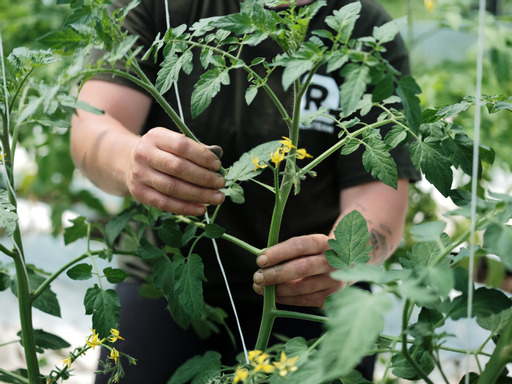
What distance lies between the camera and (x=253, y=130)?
1.17 m

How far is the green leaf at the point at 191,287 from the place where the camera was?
69cm

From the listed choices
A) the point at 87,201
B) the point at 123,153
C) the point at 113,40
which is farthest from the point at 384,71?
the point at 87,201

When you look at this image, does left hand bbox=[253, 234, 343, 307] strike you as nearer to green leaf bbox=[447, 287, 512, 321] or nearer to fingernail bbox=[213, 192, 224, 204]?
fingernail bbox=[213, 192, 224, 204]

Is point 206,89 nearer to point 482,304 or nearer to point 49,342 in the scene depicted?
point 482,304

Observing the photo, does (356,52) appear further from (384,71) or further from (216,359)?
(216,359)

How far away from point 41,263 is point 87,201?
34 cm

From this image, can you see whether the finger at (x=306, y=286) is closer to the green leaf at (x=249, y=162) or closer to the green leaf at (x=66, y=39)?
the green leaf at (x=249, y=162)

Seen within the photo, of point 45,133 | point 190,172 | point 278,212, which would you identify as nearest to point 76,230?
point 190,172

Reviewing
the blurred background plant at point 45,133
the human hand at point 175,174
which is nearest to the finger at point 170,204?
the human hand at point 175,174

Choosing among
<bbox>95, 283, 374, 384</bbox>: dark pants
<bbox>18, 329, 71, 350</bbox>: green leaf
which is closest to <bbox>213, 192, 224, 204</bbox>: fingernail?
<bbox>18, 329, 71, 350</bbox>: green leaf

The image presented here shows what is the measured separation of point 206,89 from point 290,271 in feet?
0.90

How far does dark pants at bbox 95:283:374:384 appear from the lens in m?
1.17

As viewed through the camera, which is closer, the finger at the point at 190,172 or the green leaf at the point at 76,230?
the finger at the point at 190,172

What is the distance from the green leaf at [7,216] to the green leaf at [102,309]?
0.14 metres
